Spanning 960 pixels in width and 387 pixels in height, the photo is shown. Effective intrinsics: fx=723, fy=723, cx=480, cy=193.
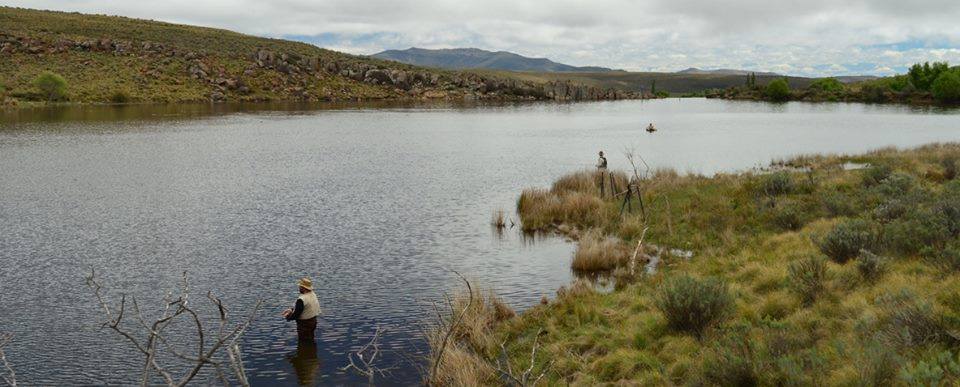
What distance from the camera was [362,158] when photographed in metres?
46.6

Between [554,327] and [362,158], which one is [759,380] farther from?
[362,158]

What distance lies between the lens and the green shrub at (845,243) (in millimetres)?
14816

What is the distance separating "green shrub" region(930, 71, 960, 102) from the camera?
116 metres

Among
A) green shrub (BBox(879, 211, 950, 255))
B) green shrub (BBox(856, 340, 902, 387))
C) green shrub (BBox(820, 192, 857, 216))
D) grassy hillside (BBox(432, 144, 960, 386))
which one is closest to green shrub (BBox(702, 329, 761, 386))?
grassy hillside (BBox(432, 144, 960, 386))

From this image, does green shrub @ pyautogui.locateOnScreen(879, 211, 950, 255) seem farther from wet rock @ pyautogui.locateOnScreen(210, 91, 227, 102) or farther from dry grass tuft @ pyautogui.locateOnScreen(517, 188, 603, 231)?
wet rock @ pyautogui.locateOnScreen(210, 91, 227, 102)

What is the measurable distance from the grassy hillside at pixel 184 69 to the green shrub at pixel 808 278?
104144 millimetres

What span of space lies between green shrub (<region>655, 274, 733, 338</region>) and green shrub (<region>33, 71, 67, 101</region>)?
357 feet

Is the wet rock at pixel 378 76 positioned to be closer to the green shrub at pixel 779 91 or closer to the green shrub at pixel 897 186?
the green shrub at pixel 779 91

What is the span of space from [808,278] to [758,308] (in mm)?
1305

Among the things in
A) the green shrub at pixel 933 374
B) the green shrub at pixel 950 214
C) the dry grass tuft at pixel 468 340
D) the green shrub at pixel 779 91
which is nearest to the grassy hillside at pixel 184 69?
the green shrub at pixel 779 91

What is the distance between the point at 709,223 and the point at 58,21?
160 m

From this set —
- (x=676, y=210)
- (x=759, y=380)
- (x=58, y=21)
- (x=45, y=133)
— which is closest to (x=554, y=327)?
(x=759, y=380)

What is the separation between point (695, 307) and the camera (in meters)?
12.2

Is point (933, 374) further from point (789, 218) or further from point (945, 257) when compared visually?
point (789, 218)
